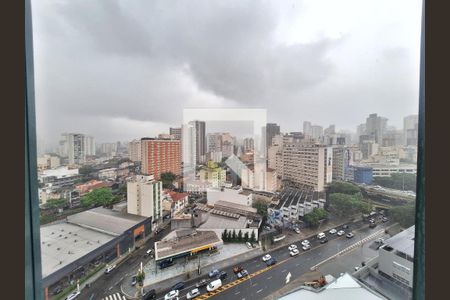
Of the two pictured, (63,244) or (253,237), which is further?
(253,237)

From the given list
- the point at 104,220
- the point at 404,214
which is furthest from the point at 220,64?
the point at 404,214

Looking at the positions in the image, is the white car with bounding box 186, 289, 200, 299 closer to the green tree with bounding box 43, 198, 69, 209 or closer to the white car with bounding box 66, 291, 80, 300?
the white car with bounding box 66, 291, 80, 300

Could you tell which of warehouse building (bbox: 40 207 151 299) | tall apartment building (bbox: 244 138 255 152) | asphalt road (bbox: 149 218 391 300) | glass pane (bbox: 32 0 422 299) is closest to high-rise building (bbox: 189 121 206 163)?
glass pane (bbox: 32 0 422 299)

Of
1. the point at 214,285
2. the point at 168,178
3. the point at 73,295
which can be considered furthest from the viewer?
the point at 168,178

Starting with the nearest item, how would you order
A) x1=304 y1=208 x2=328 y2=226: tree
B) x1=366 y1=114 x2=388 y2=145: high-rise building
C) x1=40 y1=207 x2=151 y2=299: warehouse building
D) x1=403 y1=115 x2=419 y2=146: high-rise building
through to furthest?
x1=40 y1=207 x2=151 y2=299: warehouse building < x1=403 y1=115 x2=419 y2=146: high-rise building < x1=366 y1=114 x2=388 y2=145: high-rise building < x1=304 y1=208 x2=328 y2=226: tree

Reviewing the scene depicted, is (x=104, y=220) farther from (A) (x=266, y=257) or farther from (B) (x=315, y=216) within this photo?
(B) (x=315, y=216)

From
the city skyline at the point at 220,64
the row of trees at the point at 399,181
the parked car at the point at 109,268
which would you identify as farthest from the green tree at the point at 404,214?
the parked car at the point at 109,268

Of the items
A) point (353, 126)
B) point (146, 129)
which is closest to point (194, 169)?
point (146, 129)
